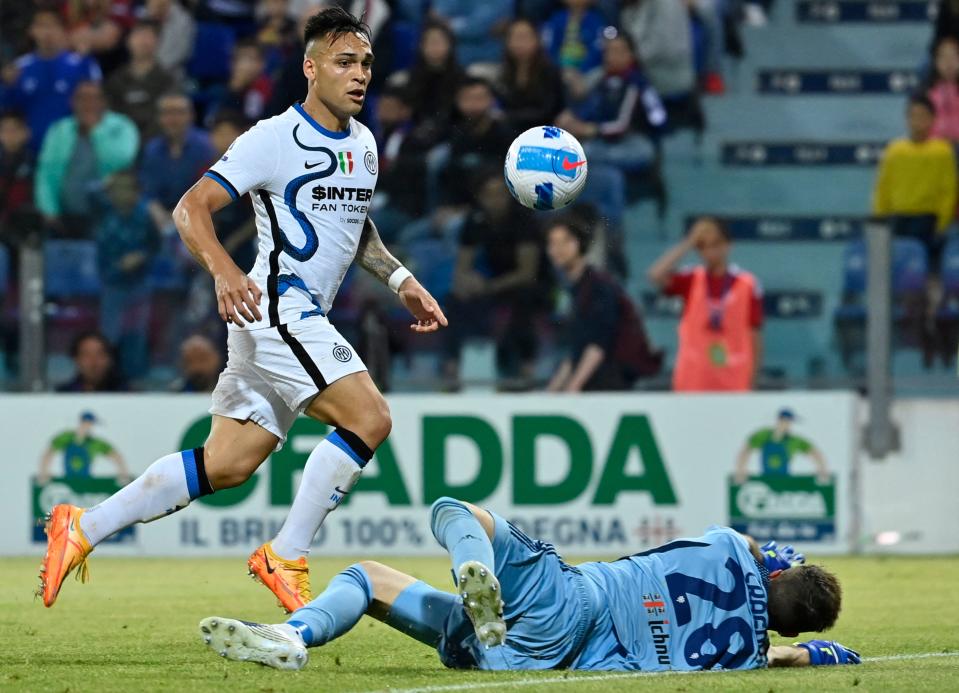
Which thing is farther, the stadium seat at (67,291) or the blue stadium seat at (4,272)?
the blue stadium seat at (4,272)

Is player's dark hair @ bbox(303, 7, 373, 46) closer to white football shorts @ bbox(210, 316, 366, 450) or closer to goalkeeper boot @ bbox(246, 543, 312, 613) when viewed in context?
white football shorts @ bbox(210, 316, 366, 450)

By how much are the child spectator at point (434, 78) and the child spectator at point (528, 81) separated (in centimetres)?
40

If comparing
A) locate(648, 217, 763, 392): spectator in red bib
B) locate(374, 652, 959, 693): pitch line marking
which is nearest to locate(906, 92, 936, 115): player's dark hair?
locate(648, 217, 763, 392): spectator in red bib

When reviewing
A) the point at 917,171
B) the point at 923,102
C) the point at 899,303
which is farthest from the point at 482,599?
the point at 923,102

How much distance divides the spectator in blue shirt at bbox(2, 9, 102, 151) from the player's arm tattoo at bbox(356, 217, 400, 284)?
26.0ft

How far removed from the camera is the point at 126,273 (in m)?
12.1

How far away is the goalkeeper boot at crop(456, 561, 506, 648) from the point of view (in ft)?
16.2

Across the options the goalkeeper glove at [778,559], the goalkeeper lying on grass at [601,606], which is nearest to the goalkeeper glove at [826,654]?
the goalkeeper lying on grass at [601,606]

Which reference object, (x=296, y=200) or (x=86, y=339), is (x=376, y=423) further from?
(x=86, y=339)

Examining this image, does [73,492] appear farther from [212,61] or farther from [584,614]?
[584,614]

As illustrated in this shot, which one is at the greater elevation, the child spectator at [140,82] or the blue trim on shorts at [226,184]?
the child spectator at [140,82]

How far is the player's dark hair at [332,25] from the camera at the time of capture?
6984mm

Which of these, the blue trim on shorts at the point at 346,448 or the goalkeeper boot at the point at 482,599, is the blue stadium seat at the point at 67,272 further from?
the goalkeeper boot at the point at 482,599

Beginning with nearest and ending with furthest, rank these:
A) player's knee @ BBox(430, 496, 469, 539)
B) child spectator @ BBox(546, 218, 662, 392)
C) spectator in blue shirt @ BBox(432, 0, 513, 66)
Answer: player's knee @ BBox(430, 496, 469, 539), child spectator @ BBox(546, 218, 662, 392), spectator in blue shirt @ BBox(432, 0, 513, 66)
